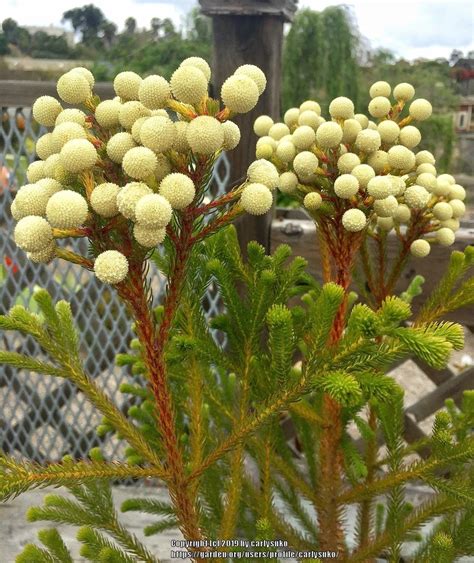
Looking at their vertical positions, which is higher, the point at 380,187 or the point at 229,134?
the point at 229,134

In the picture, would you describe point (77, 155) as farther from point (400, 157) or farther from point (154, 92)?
point (400, 157)

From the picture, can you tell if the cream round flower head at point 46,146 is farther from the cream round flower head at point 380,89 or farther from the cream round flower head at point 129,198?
the cream round flower head at point 380,89

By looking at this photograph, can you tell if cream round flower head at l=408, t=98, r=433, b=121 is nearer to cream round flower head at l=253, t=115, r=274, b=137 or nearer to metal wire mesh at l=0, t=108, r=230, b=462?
cream round flower head at l=253, t=115, r=274, b=137

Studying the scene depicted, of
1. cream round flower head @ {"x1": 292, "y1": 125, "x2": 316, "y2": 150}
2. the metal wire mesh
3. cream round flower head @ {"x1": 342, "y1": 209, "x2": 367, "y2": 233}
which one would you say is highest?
cream round flower head @ {"x1": 292, "y1": 125, "x2": 316, "y2": 150}

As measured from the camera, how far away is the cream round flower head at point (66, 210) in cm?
59

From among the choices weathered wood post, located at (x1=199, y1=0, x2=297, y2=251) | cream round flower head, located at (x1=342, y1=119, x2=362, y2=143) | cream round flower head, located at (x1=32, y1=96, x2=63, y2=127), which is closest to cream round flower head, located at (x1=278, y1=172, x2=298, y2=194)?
cream round flower head, located at (x1=342, y1=119, x2=362, y2=143)

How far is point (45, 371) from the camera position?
2.64 feet

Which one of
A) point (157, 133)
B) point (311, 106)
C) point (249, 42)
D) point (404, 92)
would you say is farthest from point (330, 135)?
point (249, 42)

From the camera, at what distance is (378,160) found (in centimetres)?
99

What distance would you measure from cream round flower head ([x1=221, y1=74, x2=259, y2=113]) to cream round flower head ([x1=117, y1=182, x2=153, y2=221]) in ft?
0.47

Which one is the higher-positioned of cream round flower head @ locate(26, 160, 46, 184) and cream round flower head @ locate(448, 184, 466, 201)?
cream round flower head @ locate(26, 160, 46, 184)

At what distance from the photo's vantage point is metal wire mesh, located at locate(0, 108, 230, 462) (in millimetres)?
1946

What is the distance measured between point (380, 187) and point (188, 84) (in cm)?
39

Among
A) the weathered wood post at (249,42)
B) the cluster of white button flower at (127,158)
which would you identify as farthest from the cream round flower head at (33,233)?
the weathered wood post at (249,42)
